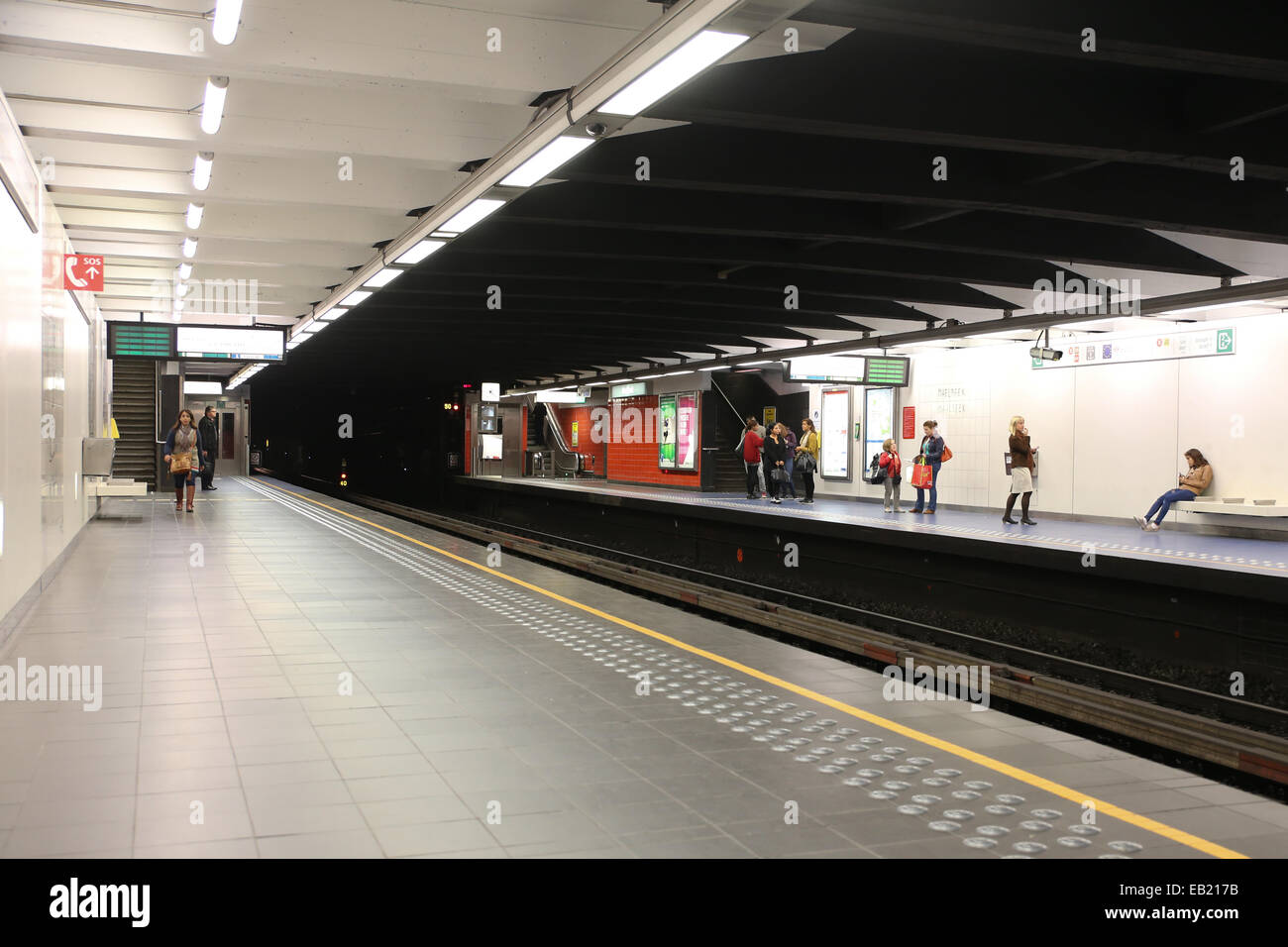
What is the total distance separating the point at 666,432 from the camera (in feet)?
96.9

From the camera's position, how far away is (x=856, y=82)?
617 cm

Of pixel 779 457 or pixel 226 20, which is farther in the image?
pixel 779 457

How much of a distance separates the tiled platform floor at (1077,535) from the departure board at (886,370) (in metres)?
2.24

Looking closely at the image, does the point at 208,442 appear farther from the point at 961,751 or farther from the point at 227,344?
the point at 961,751

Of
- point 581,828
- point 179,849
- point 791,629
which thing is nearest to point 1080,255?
point 791,629

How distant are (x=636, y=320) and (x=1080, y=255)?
25.0ft

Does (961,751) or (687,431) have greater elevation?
(687,431)

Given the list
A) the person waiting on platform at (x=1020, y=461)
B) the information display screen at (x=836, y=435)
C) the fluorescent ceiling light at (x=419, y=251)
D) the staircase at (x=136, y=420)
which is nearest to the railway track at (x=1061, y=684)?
the person waiting on platform at (x=1020, y=461)

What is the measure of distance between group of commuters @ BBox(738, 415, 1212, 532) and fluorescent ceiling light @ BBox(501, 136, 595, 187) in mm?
10316

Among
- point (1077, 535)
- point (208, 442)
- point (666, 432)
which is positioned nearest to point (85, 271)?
point (1077, 535)

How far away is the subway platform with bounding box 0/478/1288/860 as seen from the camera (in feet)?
12.5

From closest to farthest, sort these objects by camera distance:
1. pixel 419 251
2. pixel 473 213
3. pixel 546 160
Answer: pixel 546 160 < pixel 473 213 < pixel 419 251

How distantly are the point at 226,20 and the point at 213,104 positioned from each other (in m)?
1.65
